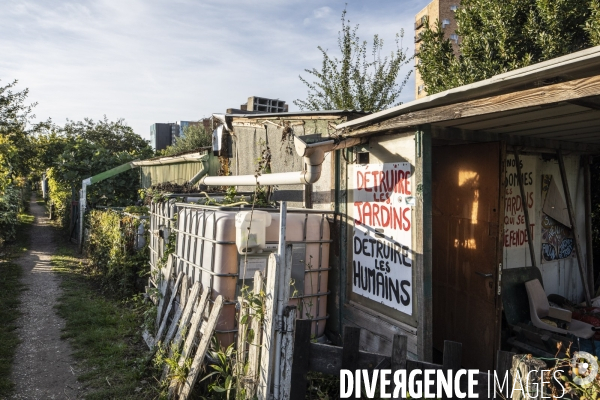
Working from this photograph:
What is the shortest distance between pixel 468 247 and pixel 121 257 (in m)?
7.21

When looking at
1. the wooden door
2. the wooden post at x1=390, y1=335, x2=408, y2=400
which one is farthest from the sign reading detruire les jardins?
the wooden door

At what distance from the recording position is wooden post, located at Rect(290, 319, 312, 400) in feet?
11.8

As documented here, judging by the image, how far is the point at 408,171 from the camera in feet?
14.9

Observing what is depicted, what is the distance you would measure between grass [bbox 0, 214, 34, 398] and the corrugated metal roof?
572 centimetres

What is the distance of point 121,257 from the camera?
363 inches

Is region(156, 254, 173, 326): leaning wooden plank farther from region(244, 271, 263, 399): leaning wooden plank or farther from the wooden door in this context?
the wooden door

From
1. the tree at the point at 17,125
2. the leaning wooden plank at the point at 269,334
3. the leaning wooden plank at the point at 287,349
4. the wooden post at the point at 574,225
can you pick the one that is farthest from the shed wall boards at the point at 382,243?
the tree at the point at 17,125

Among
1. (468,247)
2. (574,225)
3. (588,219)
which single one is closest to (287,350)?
(468,247)

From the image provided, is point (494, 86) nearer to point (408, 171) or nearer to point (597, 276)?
point (408, 171)

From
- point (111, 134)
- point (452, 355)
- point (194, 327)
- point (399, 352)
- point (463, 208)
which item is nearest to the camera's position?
point (452, 355)

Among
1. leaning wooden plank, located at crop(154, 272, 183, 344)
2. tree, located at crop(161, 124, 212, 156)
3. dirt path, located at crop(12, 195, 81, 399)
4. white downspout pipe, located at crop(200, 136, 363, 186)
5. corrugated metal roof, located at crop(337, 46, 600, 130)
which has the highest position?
tree, located at crop(161, 124, 212, 156)

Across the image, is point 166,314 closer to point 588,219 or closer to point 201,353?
point 201,353

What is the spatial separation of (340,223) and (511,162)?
8.27ft

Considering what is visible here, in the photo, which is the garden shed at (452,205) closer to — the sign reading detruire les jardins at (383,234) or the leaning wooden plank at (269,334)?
the sign reading detruire les jardins at (383,234)
